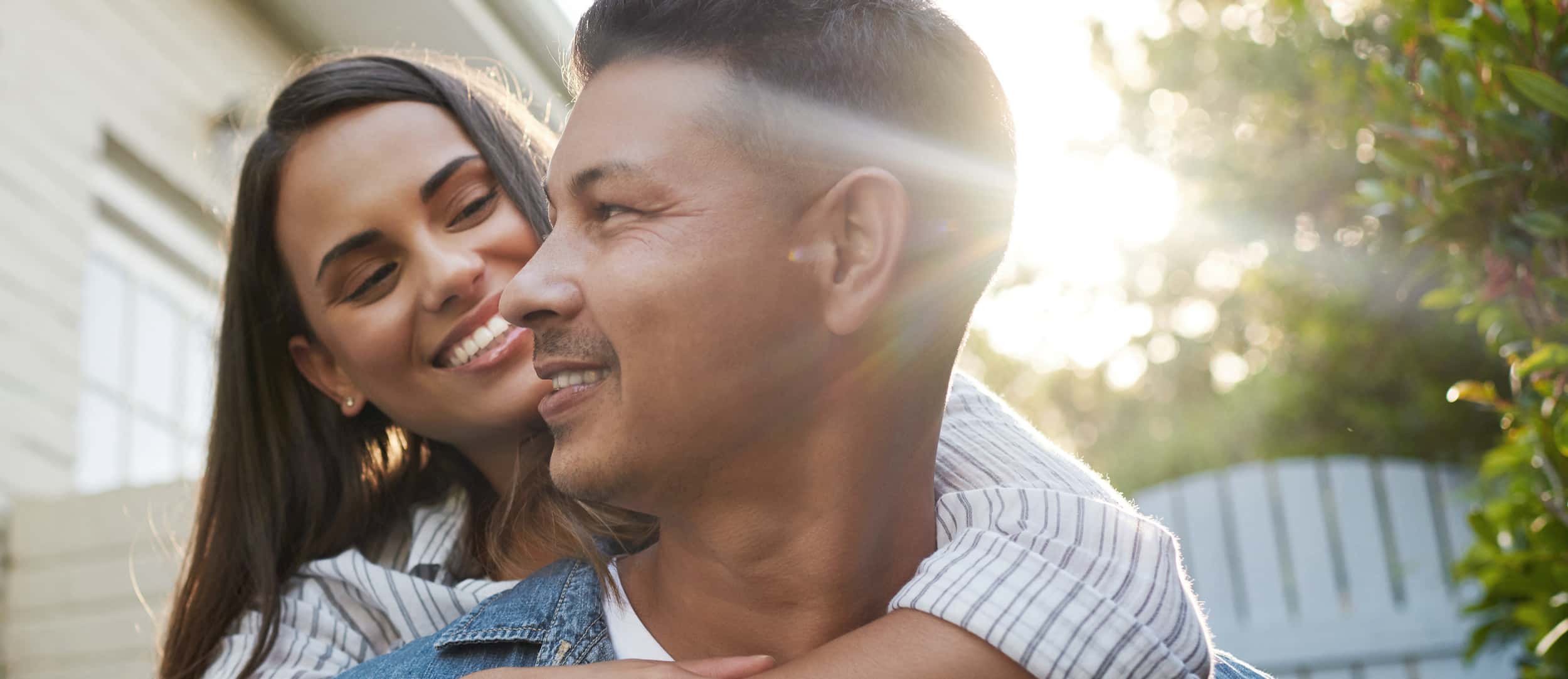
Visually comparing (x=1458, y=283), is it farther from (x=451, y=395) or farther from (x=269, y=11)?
(x=269, y=11)

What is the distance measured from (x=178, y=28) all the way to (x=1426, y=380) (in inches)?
258

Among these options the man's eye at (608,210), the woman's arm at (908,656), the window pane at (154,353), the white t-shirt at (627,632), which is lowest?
the woman's arm at (908,656)

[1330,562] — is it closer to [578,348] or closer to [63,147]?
[63,147]

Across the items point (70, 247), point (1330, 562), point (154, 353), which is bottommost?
point (1330, 562)

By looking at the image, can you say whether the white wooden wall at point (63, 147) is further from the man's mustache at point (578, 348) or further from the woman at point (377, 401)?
the man's mustache at point (578, 348)

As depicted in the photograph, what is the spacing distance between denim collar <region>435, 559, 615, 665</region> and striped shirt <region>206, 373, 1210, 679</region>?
14.1 inches

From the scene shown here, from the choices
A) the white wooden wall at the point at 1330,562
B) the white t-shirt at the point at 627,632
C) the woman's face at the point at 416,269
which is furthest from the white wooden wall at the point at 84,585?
the white wooden wall at the point at 1330,562

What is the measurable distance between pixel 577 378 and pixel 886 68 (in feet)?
1.71

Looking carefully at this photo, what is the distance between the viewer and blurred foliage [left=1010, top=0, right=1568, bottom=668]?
7.85 feet

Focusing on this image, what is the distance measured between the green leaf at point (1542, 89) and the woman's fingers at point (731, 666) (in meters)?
1.33

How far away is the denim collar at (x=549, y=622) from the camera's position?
1854 millimetres

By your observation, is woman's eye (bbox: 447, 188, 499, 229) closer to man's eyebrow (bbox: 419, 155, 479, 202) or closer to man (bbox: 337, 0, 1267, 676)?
man's eyebrow (bbox: 419, 155, 479, 202)

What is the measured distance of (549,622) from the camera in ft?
6.19

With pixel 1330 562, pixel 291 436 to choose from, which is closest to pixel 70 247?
pixel 291 436
